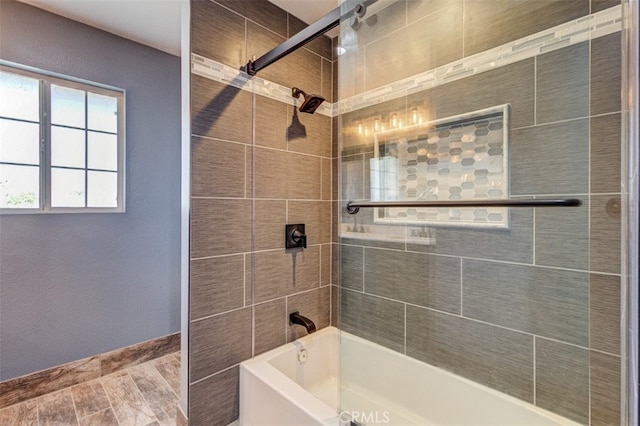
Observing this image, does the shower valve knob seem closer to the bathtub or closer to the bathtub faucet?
the bathtub faucet

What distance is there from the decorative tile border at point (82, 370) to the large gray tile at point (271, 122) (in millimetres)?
1801

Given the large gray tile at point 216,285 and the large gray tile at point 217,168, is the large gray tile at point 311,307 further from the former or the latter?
the large gray tile at point 217,168


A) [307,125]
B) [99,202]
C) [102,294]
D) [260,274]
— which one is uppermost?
[307,125]

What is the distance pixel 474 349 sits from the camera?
A: 1.32 m

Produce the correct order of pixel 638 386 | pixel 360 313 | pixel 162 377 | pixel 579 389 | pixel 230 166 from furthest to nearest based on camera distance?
pixel 162 377 < pixel 360 313 < pixel 230 166 < pixel 579 389 < pixel 638 386

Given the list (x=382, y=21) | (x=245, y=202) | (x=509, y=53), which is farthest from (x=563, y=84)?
(x=245, y=202)

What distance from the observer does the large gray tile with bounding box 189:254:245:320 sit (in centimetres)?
132

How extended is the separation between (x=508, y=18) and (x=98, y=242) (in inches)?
104

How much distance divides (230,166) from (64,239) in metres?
1.33

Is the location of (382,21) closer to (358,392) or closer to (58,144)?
(358,392)

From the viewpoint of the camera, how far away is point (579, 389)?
1.06 metres

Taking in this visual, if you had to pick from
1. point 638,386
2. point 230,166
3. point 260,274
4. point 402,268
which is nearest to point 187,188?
point 230,166

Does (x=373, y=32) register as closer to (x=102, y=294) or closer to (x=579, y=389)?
Answer: (x=579, y=389)

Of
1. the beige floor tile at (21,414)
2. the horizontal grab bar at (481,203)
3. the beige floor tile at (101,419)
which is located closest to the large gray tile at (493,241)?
the horizontal grab bar at (481,203)
